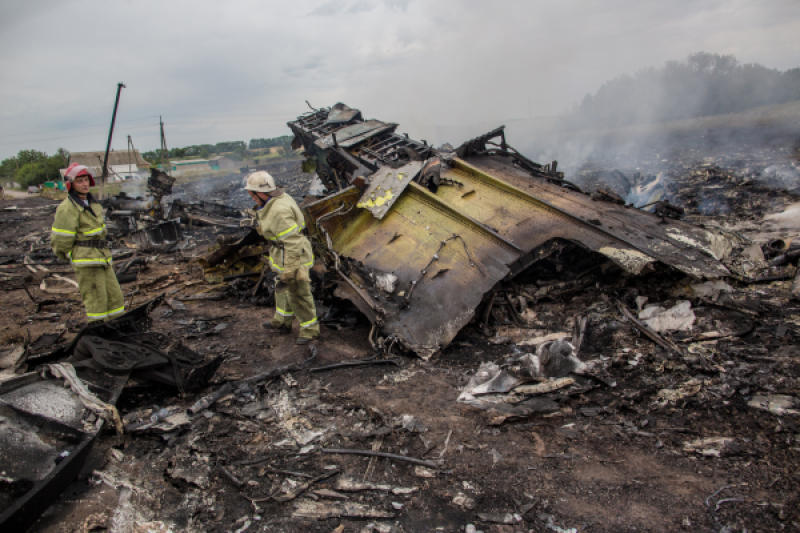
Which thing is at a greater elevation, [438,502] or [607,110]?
[607,110]

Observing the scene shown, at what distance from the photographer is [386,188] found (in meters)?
5.30

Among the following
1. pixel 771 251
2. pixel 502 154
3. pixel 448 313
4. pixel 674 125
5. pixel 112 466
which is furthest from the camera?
pixel 674 125

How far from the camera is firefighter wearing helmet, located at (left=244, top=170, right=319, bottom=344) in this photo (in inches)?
170

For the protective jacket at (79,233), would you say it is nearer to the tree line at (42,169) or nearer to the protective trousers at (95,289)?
the protective trousers at (95,289)

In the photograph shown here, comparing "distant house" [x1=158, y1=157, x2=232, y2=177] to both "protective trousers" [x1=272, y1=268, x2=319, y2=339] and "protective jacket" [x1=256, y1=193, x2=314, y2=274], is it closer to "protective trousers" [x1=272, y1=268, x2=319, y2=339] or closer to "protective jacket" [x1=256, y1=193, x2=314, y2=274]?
"protective jacket" [x1=256, y1=193, x2=314, y2=274]

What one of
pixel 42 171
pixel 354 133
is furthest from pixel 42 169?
pixel 354 133

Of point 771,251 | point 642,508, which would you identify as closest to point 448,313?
point 642,508

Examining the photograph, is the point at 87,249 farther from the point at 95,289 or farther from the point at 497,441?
the point at 497,441

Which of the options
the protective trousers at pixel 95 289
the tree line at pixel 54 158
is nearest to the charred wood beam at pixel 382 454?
the protective trousers at pixel 95 289

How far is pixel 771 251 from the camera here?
5.04 meters

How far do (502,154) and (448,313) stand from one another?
3.48 m

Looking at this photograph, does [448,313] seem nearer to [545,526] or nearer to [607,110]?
[545,526]

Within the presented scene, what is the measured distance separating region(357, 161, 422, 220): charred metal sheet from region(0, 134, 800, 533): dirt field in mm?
1677

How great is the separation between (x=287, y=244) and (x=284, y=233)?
0.12 meters
